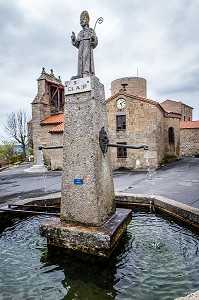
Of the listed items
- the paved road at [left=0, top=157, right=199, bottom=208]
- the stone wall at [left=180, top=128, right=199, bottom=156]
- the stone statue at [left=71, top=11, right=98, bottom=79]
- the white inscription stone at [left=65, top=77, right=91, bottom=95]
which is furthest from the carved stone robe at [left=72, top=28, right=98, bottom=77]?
the stone wall at [left=180, top=128, right=199, bottom=156]

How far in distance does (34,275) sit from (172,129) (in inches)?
690

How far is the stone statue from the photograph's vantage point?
10.8 feet

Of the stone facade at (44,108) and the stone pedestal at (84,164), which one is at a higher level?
the stone facade at (44,108)

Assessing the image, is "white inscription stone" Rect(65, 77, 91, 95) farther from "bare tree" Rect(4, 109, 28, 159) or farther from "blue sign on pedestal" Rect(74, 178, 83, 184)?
"bare tree" Rect(4, 109, 28, 159)

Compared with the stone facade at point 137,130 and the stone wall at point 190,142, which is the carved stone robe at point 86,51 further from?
the stone wall at point 190,142

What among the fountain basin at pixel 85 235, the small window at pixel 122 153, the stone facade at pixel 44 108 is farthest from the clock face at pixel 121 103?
the fountain basin at pixel 85 235

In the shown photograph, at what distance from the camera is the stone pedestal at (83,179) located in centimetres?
291

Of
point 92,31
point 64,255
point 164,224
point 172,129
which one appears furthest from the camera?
point 172,129

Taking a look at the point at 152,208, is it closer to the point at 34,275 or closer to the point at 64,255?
the point at 64,255

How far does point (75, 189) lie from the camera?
3.09 m

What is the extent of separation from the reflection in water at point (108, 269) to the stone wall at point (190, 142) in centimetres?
2486

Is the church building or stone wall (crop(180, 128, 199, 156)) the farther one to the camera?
stone wall (crop(180, 128, 199, 156))

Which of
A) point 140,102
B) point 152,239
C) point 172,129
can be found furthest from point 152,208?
point 172,129

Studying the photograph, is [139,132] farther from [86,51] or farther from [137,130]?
[86,51]
